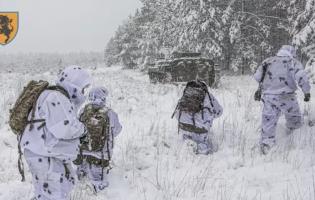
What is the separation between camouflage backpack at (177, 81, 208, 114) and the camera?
8281 mm

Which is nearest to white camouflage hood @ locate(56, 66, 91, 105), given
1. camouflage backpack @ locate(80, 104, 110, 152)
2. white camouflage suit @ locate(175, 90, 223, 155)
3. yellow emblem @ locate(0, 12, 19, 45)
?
camouflage backpack @ locate(80, 104, 110, 152)

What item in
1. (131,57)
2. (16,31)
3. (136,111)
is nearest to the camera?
(136,111)

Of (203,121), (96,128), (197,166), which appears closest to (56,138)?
(96,128)

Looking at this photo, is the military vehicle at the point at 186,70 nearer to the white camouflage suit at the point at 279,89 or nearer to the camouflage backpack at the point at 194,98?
the camouflage backpack at the point at 194,98

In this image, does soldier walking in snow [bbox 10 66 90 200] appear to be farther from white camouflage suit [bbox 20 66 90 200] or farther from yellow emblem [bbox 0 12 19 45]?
yellow emblem [bbox 0 12 19 45]

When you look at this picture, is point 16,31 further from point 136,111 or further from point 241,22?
point 241,22

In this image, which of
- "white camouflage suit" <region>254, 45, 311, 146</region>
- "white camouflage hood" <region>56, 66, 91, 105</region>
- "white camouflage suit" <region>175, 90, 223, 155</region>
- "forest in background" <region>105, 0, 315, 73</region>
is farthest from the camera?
"forest in background" <region>105, 0, 315, 73</region>

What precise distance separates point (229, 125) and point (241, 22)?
16391 mm

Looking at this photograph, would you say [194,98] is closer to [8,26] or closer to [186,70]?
[186,70]

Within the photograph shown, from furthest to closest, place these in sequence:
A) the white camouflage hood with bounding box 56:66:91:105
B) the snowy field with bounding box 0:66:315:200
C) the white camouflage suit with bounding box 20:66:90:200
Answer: the snowy field with bounding box 0:66:315:200
the white camouflage hood with bounding box 56:66:91:105
the white camouflage suit with bounding box 20:66:90:200

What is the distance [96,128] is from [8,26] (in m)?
9.93

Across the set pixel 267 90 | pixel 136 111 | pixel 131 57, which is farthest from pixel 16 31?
pixel 131 57

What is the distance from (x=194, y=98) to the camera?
8297 millimetres

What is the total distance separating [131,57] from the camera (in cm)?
4578
